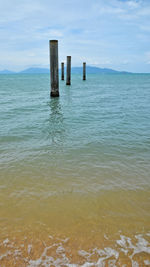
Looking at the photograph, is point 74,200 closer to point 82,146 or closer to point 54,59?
point 82,146

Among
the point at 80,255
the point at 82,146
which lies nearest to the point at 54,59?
the point at 82,146

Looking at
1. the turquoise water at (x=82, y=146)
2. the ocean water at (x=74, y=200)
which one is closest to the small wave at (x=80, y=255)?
the ocean water at (x=74, y=200)

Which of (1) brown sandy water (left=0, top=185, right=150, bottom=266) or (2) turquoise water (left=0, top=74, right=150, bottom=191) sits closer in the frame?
(1) brown sandy water (left=0, top=185, right=150, bottom=266)

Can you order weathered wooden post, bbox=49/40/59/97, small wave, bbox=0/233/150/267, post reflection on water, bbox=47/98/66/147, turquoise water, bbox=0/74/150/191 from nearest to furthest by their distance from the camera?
1. small wave, bbox=0/233/150/267
2. turquoise water, bbox=0/74/150/191
3. post reflection on water, bbox=47/98/66/147
4. weathered wooden post, bbox=49/40/59/97

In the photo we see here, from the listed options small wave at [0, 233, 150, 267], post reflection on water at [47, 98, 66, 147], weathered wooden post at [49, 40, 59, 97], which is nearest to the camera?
small wave at [0, 233, 150, 267]

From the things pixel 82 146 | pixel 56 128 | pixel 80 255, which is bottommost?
pixel 80 255

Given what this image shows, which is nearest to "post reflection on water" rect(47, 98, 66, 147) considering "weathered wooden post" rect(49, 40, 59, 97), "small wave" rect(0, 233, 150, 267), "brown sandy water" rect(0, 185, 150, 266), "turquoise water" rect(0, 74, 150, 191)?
"turquoise water" rect(0, 74, 150, 191)

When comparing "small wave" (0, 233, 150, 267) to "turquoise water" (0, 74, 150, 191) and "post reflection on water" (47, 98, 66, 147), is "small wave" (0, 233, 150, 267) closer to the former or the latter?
"turquoise water" (0, 74, 150, 191)

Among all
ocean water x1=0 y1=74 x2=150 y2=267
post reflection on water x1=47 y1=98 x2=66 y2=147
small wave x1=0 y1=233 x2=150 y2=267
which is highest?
post reflection on water x1=47 y1=98 x2=66 y2=147

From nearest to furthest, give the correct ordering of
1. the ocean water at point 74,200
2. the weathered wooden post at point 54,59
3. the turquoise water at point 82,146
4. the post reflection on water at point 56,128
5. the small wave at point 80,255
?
the small wave at point 80,255 < the ocean water at point 74,200 < the turquoise water at point 82,146 < the post reflection on water at point 56,128 < the weathered wooden post at point 54,59

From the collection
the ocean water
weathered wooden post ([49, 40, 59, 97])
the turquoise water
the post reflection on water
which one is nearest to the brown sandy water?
A: the ocean water

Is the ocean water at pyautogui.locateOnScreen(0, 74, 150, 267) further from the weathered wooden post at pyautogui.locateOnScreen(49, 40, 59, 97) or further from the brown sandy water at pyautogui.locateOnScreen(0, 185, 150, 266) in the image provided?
the weathered wooden post at pyautogui.locateOnScreen(49, 40, 59, 97)

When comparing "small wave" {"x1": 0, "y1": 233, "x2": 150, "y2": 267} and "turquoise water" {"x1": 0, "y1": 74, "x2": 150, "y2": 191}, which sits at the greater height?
"turquoise water" {"x1": 0, "y1": 74, "x2": 150, "y2": 191}

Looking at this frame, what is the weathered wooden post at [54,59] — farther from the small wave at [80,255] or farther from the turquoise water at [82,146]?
the small wave at [80,255]
